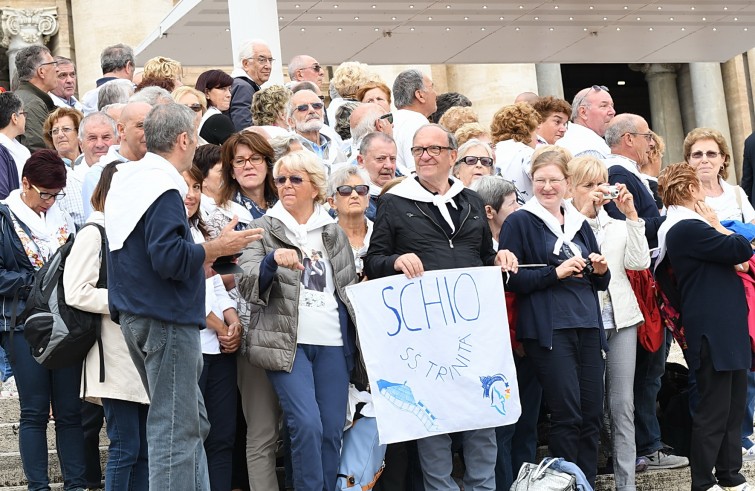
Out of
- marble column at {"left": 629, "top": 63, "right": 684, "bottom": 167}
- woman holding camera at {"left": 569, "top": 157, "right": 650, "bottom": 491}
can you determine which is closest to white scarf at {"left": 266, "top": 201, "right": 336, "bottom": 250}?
woman holding camera at {"left": 569, "top": 157, "right": 650, "bottom": 491}

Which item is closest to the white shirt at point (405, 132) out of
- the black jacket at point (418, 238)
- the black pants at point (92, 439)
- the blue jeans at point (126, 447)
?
the black jacket at point (418, 238)

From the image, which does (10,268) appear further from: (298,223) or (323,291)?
(323,291)

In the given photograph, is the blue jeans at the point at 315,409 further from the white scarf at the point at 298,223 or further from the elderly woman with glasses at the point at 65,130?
the elderly woman with glasses at the point at 65,130

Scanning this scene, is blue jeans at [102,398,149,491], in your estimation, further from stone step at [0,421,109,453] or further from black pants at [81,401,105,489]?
stone step at [0,421,109,453]

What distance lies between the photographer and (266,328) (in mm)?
7035

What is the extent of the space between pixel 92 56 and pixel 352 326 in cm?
1046

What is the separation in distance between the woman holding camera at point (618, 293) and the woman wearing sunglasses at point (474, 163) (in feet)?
2.03

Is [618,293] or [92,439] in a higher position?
[618,293]

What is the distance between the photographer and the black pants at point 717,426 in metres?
8.02

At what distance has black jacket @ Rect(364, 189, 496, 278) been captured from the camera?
24.3 ft

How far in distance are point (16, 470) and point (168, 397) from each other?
2.44 meters

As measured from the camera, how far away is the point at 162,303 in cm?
612

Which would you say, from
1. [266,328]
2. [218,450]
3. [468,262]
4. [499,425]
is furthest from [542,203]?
[218,450]

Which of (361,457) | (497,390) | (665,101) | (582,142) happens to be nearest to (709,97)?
(665,101)
